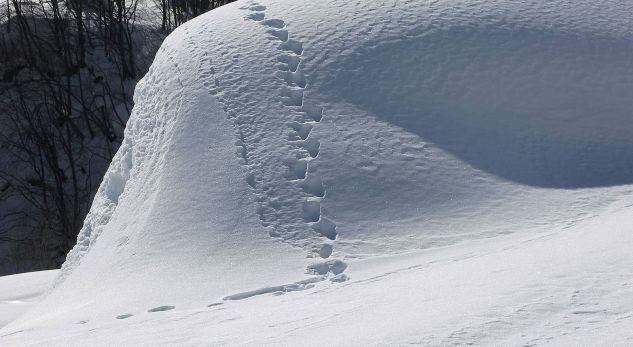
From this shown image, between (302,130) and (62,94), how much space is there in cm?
1458

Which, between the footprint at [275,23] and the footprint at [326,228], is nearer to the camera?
the footprint at [326,228]

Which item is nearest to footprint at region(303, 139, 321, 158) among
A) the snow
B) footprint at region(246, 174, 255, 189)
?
footprint at region(246, 174, 255, 189)

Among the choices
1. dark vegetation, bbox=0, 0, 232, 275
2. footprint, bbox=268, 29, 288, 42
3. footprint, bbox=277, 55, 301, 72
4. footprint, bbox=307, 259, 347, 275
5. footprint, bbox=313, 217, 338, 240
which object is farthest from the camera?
dark vegetation, bbox=0, 0, 232, 275

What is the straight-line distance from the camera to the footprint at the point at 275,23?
7363 mm

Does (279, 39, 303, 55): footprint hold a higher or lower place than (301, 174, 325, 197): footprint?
higher

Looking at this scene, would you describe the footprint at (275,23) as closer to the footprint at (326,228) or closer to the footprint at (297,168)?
the footprint at (297,168)

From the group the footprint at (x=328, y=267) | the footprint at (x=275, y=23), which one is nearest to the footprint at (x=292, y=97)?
the footprint at (x=275, y=23)

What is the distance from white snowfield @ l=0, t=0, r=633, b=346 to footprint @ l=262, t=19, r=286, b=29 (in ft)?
0.06

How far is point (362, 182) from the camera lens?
5934mm

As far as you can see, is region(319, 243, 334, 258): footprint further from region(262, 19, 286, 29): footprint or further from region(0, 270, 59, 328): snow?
region(0, 270, 59, 328): snow

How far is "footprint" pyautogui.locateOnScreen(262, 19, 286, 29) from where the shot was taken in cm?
736

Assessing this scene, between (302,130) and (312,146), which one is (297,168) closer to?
(312,146)

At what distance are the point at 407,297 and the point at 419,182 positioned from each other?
74.1 inches

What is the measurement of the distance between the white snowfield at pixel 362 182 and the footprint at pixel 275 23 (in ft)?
0.06
